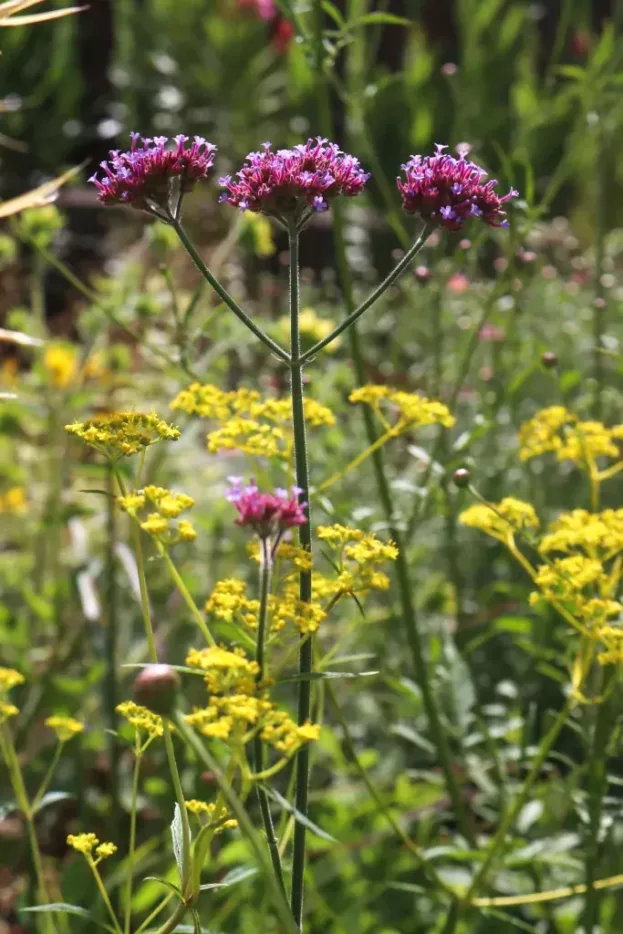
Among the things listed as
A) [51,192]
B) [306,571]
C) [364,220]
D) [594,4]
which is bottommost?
[306,571]

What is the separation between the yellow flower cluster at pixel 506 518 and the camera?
792mm

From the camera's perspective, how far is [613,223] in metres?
5.88

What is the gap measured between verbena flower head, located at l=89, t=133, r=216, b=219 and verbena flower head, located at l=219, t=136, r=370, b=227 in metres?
0.03

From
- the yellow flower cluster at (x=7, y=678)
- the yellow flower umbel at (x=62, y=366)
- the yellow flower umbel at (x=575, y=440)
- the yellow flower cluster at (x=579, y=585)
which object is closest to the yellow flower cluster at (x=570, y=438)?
the yellow flower umbel at (x=575, y=440)

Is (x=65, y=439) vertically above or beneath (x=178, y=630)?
above

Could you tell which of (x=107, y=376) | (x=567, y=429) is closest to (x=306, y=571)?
(x=567, y=429)

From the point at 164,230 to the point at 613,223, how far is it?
16.3 feet

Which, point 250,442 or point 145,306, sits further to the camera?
point 145,306

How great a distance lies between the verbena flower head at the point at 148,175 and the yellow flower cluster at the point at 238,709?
9.3 inches

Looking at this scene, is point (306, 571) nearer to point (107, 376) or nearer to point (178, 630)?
point (178, 630)

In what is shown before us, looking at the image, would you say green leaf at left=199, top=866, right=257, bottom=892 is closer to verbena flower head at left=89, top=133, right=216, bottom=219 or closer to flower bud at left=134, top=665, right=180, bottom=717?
flower bud at left=134, top=665, right=180, bottom=717

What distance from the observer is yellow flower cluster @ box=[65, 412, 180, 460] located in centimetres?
58

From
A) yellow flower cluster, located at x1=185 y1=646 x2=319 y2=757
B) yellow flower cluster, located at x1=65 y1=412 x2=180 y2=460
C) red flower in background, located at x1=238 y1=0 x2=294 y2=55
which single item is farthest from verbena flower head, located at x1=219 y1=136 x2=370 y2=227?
red flower in background, located at x1=238 y1=0 x2=294 y2=55

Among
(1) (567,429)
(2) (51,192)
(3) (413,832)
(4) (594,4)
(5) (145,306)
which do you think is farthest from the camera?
(4) (594,4)
